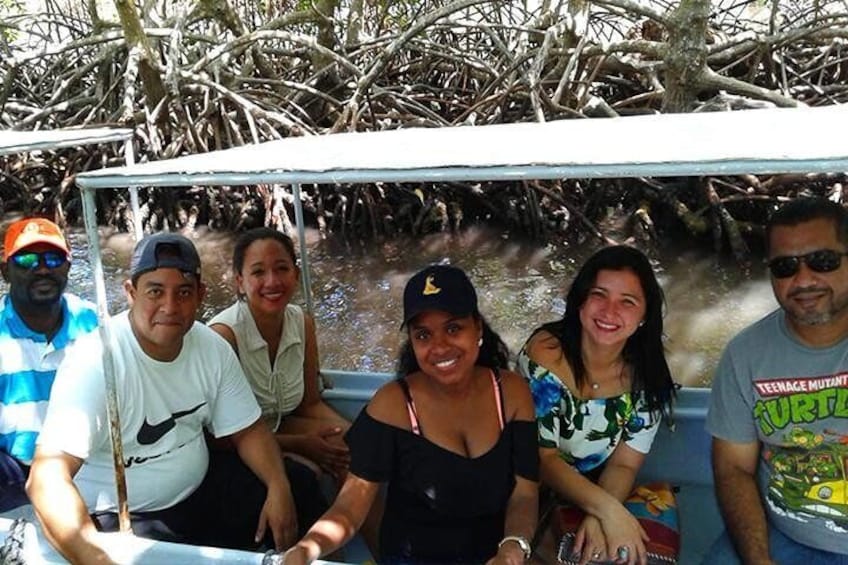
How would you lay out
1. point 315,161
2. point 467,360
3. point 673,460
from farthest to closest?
1. point 673,460
2. point 467,360
3. point 315,161

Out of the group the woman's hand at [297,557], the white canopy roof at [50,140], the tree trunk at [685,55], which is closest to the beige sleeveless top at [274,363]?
the white canopy roof at [50,140]

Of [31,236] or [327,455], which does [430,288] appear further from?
[31,236]

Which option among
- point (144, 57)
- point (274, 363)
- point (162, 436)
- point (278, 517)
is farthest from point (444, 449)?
point (144, 57)

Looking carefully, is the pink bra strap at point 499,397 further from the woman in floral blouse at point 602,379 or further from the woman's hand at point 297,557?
the woman's hand at point 297,557

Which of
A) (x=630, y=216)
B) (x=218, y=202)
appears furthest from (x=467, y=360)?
(x=218, y=202)

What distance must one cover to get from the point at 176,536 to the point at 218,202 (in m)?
5.59

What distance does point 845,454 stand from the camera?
1.65 m

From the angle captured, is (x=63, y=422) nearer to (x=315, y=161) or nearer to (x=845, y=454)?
(x=315, y=161)

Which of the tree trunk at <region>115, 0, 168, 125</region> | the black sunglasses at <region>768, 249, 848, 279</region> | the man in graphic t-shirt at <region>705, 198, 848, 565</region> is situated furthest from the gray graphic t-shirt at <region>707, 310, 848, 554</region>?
the tree trunk at <region>115, 0, 168, 125</region>

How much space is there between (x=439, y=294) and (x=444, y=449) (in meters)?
0.32

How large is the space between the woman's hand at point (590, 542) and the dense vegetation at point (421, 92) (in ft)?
12.4

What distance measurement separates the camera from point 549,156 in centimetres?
132

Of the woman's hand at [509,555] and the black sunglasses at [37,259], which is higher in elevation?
the black sunglasses at [37,259]

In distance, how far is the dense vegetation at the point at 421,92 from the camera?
5.76 meters
